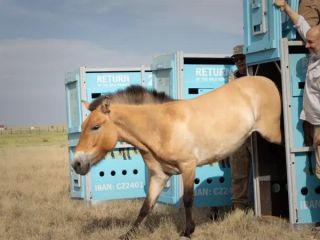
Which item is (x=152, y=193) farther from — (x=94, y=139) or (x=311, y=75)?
(x=311, y=75)

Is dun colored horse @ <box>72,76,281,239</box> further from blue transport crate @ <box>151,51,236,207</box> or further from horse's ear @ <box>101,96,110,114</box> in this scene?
blue transport crate @ <box>151,51,236,207</box>

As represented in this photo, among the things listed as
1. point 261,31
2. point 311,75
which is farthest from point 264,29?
point 311,75

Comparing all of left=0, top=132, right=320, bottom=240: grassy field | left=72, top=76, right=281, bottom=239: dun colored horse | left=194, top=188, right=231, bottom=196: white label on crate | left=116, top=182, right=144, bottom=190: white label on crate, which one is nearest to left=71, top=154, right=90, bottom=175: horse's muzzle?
left=72, top=76, right=281, bottom=239: dun colored horse

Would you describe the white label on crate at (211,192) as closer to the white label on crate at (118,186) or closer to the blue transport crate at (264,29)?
the blue transport crate at (264,29)

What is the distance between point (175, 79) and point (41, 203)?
4.29 m

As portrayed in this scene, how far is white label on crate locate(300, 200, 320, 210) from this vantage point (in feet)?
21.7

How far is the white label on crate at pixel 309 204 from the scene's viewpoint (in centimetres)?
661

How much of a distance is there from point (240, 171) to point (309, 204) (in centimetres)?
145

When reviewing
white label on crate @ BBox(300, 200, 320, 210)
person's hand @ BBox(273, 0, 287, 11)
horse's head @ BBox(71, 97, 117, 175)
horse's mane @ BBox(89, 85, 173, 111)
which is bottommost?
white label on crate @ BBox(300, 200, 320, 210)

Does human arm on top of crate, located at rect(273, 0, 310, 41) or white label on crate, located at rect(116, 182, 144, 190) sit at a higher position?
human arm on top of crate, located at rect(273, 0, 310, 41)

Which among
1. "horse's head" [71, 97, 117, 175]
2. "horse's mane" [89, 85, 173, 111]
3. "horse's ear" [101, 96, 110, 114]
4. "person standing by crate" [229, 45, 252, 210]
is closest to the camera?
"horse's head" [71, 97, 117, 175]

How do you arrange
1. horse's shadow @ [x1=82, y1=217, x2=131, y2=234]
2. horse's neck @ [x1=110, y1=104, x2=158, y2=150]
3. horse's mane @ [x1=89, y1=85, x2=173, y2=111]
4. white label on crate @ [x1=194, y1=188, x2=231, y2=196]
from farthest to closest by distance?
1. white label on crate @ [x1=194, y1=188, x2=231, y2=196]
2. horse's shadow @ [x1=82, y1=217, x2=131, y2=234]
3. horse's mane @ [x1=89, y1=85, x2=173, y2=111]
4. horse's neck @ [x1=110, y1=104, x2=158, y2=150]

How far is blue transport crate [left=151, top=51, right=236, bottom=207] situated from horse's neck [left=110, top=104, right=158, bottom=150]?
1665 mm

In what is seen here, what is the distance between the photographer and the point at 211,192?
8.44m
